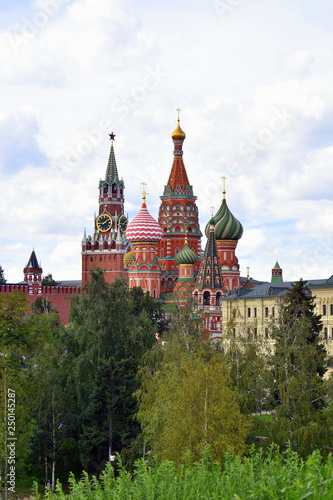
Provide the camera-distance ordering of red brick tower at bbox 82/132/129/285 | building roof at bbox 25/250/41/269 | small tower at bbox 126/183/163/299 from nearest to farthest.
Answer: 1. small tower at bbox 126/183/163/299
2. building roof at bbox 25/250/41/269
3. red brick tower at bbox 82/132/129/285

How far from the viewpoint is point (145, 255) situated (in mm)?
83000

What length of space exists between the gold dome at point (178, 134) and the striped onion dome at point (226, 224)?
10.9 metres

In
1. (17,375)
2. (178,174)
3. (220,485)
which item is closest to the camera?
(220,485)

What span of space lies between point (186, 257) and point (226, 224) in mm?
5213

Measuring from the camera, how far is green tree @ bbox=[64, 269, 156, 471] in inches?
1334

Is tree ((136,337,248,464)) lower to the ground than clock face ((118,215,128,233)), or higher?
lower

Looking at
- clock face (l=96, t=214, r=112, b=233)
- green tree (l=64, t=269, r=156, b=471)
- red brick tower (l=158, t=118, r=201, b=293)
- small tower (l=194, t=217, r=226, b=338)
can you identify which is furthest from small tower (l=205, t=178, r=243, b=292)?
green tree (l=64, t=269, r=156, b=471)

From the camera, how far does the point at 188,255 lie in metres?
80.9

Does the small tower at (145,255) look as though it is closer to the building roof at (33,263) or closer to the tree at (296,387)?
the building roof at (33,263)

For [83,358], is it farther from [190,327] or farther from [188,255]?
[188,255]

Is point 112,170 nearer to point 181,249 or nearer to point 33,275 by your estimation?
point 33,275

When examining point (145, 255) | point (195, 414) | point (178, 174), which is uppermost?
point (178, 174)

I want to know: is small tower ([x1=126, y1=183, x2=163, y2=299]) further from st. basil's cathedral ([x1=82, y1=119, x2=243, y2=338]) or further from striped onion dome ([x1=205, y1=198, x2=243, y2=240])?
striped onion dome ([x1=205, y1=198, x2=243, y2=240])

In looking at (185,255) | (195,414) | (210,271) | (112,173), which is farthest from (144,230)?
(195,414)
